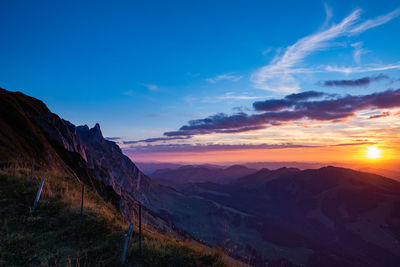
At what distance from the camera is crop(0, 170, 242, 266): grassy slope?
7491mm

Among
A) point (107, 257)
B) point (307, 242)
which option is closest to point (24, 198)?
point (107, 257)

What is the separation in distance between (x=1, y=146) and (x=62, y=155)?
57.9 feet

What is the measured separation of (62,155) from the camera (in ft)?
157

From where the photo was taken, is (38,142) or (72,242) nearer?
(72,242)

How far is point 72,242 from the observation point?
8688mm

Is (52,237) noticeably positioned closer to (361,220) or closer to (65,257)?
(65,257)


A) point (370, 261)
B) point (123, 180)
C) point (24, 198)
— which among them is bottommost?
point (370, 261)

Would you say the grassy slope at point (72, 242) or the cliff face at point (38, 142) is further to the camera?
the cliff face at point (38, 142)

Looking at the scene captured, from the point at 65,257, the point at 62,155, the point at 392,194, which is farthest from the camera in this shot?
the point at 392,194

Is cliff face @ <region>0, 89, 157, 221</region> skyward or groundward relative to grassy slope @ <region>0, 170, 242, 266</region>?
skyward

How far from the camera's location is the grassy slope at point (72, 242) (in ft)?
24.6

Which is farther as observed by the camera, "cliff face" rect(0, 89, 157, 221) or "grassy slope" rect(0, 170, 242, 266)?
"cliff face" rect(0, 89, 157, 221)

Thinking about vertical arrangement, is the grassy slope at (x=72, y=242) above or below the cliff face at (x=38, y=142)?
below

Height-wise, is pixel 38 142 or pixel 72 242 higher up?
pixel 38 142
